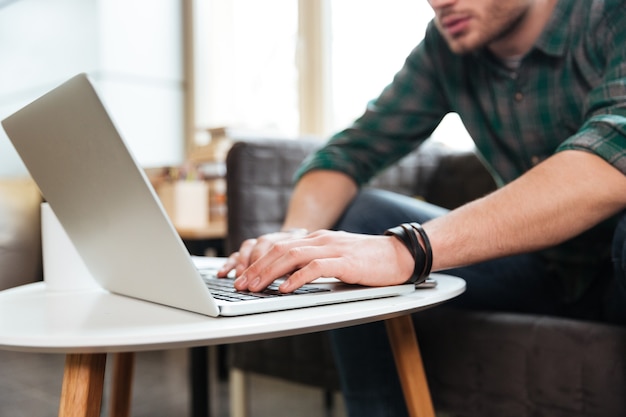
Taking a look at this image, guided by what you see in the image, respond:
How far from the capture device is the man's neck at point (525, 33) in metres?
1.03

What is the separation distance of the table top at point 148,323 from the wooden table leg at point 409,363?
4.4 inches

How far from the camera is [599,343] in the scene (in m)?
0.81

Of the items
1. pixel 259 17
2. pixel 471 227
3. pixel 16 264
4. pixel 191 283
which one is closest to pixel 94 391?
pixel 191 283

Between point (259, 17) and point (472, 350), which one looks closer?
point (472, 350)

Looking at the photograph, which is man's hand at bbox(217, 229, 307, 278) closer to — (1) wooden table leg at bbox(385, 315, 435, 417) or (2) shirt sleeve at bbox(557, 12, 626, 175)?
(1) wooden table leg at bbox(385, 315, 435, 417)

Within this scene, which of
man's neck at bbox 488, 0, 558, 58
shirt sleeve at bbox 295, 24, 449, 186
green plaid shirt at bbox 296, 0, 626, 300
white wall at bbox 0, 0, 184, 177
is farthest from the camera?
white wall at bbox 0, 0, 184, 177

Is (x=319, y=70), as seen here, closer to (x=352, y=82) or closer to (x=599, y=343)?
(x=352, y=82)

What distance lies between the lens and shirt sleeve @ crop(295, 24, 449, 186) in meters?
1.14

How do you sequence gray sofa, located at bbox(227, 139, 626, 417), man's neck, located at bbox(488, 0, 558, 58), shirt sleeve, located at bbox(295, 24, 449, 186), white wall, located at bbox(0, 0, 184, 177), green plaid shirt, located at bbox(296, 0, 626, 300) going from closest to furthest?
1. gray sofa, located at bbox(227, 139, 626, 417)
2. green plaid shirt, located at bbox(296, 0, 626, 300)
3. man's neck, located at bbox(488, 0, 558, 58)
4. shirt sleeve, located at bbox(295, 24, 449, 186)
5. white wall, located at bbox(0, 0, 184, 177)

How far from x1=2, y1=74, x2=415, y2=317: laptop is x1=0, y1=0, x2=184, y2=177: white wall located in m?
2.37

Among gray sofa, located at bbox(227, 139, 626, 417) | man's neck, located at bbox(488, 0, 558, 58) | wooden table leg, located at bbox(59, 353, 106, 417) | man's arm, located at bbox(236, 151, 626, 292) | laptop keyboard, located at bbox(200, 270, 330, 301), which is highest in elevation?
man's neck, located at bbox(488, 0, 558, 58)

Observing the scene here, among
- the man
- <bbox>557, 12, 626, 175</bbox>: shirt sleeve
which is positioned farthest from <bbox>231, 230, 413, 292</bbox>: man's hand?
<bbox>557, 12, 626, 175</bbox>: shirt sleeve

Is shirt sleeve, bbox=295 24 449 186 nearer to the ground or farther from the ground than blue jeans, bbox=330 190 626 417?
farther from the ground

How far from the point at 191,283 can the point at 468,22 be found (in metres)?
0.72
